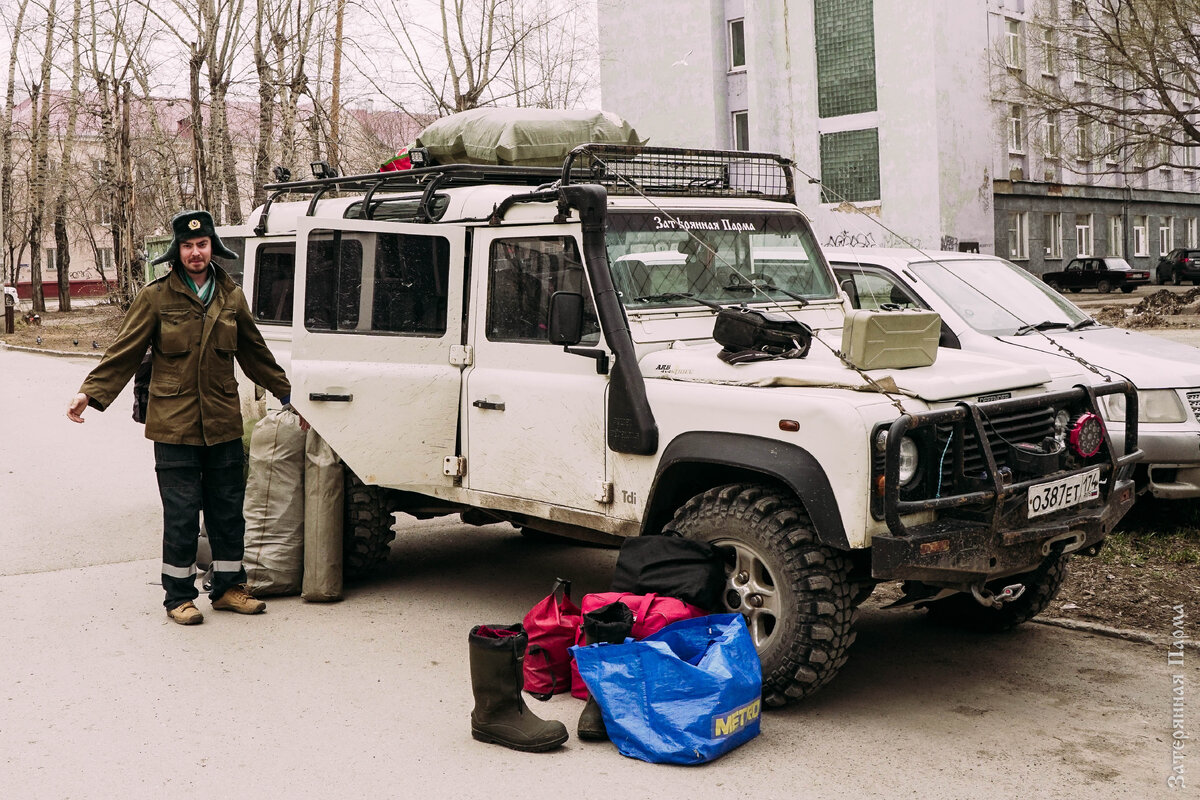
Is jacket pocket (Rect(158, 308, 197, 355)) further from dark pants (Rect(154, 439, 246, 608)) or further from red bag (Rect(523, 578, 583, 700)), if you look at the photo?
red bag (Rect(523, 578, 583, 700))

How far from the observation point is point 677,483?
5.42m

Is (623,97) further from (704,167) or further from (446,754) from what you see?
(446,754)

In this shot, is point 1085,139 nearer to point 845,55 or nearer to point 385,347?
point 845,55

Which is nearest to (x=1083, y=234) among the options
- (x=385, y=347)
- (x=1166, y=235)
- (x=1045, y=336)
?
(x=1166, y=235)

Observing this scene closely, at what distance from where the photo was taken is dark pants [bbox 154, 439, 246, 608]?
21.0ft

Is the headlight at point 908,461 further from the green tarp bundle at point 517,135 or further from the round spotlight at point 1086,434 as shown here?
the green tarp bundle at point 517,135

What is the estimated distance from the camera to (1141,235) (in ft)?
162

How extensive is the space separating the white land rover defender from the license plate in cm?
1

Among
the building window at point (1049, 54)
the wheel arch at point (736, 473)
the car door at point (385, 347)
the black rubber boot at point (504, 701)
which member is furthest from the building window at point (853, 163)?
the black rubber boot at point (504, 701)

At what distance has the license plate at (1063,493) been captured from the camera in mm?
4902

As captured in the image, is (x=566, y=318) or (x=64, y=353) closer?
(x=566, y=318)

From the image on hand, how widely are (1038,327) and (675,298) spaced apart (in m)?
3.71

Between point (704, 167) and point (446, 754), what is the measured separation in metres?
3.64

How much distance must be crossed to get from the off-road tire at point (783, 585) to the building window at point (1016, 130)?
39.6 metres
